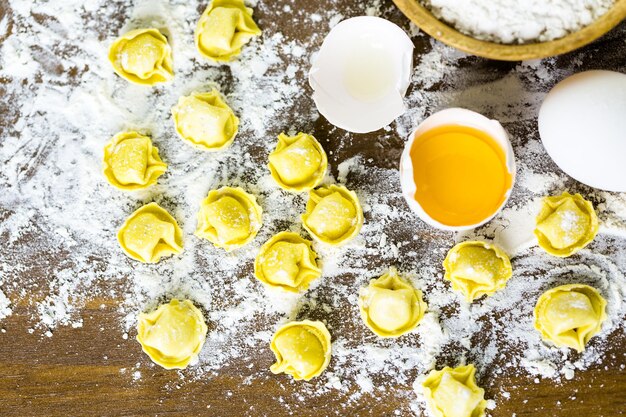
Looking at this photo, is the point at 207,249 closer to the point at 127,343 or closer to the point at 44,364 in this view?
the point at 127,343

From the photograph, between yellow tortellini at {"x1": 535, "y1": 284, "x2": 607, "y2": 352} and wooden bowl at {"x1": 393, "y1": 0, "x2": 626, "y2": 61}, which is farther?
yellow tortellini at {"x1": 535, "y1": 284, "x2": 607, "y2": 352}

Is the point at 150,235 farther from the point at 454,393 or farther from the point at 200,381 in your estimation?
the point at 454,393

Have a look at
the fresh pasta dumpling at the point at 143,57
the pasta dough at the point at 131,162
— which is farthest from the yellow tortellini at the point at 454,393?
the fresh pasta dumpling at the point at 143,57

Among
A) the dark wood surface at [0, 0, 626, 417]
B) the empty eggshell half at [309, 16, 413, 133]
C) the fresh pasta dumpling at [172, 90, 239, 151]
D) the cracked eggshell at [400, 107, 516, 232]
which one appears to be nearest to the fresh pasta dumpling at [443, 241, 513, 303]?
the cracked eggshell at [400, 107, 516, 232]

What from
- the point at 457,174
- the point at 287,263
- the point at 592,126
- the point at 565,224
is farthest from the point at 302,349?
the point at 592,126

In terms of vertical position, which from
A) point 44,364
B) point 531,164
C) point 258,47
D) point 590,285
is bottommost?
point 44,364

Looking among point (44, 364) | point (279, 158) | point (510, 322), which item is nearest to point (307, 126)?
point (279, 158)

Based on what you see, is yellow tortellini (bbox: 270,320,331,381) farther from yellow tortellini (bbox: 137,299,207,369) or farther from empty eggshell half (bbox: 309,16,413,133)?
empty eggshell half (bbox: 309,16,413,133)
